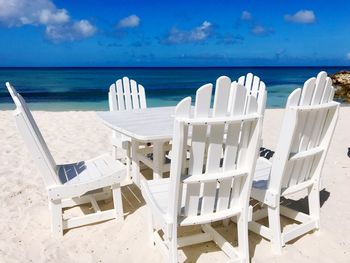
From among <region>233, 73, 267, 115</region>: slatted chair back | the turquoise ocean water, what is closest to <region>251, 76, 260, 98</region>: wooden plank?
<region>233, 73, 267, 115</region>: slatted chair back

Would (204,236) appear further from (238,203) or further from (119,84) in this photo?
(119,84)

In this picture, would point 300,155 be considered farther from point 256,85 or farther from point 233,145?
point 256,85

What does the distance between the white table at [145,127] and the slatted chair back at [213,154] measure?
695mm

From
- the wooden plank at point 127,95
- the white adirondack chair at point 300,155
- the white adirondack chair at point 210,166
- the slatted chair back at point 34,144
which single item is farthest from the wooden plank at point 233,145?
the wooden plank at point 127,95

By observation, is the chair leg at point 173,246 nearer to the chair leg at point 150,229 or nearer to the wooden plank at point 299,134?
the chair leg at point 150,229

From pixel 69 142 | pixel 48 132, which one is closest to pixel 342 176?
pixel 69 142

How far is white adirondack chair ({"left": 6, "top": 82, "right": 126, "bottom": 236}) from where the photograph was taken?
235 centimetres

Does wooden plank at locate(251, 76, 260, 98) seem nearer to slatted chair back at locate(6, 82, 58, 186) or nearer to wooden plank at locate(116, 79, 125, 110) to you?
wooden plank at locate(116, 79, 125, 110)

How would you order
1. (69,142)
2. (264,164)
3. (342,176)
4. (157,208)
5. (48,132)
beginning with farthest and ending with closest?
(48,132) → (69,142) → (342,176) → (264,164) → (157,208)

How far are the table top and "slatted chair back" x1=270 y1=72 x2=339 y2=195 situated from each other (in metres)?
0.89

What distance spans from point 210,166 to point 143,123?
1.29m

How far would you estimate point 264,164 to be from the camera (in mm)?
2906

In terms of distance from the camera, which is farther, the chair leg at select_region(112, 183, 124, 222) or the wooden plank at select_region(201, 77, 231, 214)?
the chair leg at select_region(112, 183, 124, 222)

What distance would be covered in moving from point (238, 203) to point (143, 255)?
85 centimetres
